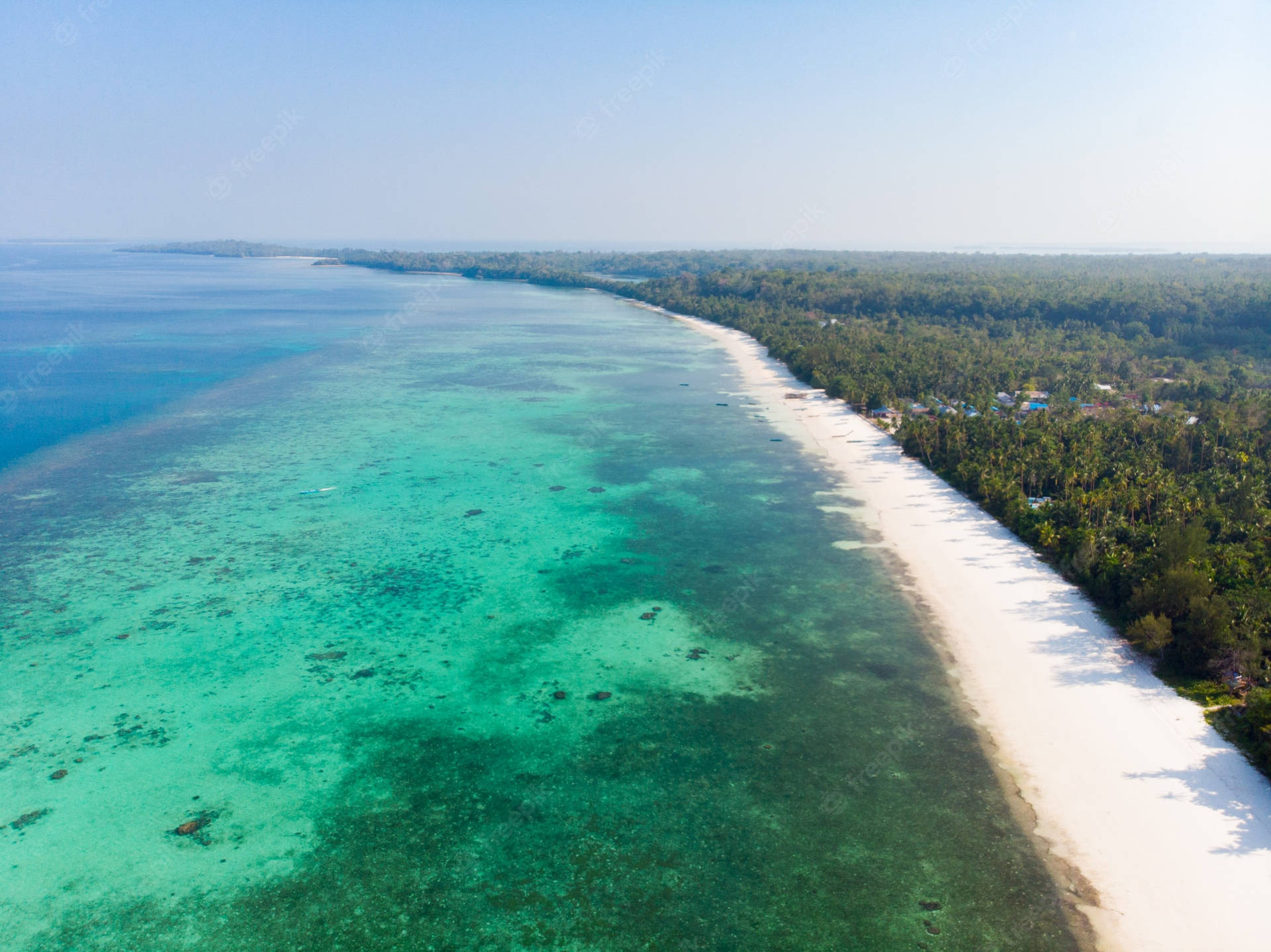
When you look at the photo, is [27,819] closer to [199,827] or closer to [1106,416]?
[199,827]

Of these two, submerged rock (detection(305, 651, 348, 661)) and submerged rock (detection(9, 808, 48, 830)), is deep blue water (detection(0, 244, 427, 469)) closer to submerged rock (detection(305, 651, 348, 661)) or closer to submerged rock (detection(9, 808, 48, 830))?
submerged rock (detection(305, 651, 348, 661))

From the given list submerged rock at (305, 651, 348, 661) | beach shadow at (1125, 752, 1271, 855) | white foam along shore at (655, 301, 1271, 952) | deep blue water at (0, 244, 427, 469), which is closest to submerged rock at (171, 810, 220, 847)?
submerged rock at (305, 651, 348, 661)

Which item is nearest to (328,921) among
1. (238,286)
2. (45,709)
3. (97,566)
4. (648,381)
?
(45,709)

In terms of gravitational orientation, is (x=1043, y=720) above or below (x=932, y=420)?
below

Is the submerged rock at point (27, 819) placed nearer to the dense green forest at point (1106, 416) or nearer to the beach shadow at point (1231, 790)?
the beach shadow at point (1231, 790)

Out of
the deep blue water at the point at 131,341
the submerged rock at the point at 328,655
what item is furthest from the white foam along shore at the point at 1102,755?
the deep blue water at the point at 131,341

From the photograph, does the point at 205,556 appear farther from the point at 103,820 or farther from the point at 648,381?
the point at 648,381
